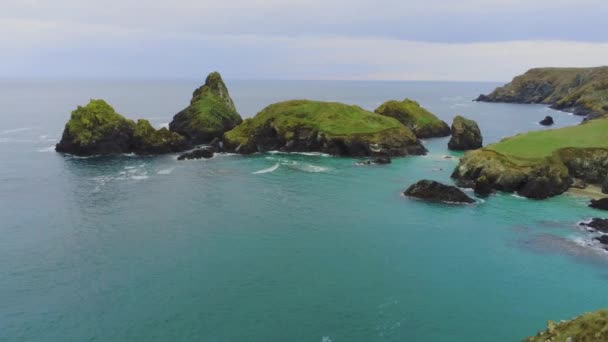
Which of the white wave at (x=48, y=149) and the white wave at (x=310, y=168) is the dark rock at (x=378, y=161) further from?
the white wave at (x=48, y=149)

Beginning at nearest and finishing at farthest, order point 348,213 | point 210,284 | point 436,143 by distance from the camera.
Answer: point 210,284 → point 348,213 → point 436,143

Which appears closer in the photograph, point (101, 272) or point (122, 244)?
point (101, 272)

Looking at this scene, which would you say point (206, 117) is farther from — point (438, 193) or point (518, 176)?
point (518, 176)

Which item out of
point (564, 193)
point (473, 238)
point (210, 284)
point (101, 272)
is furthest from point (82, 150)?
point (564, 193)

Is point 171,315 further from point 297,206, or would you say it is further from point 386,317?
point 297,206

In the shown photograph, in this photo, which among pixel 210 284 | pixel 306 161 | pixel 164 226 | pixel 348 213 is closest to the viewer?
pixel 210 284

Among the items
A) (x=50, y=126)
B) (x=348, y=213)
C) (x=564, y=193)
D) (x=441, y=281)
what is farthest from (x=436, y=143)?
(x=50, y=126)
